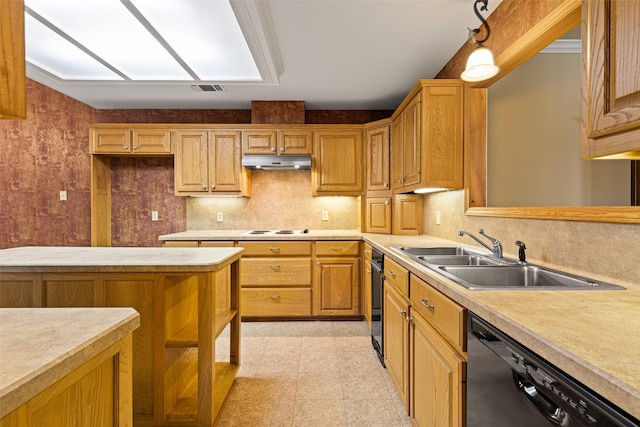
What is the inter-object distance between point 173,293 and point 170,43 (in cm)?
192

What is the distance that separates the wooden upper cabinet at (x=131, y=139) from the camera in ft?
11.6

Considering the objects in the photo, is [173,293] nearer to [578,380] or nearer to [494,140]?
[578,380]

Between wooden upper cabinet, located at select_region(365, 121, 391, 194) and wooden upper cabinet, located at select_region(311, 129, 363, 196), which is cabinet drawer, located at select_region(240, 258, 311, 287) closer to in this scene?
wooden upper cabinet, located at select_region(311, 129, 363, 196)

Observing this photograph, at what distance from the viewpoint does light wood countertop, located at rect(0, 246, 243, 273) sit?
1.54m

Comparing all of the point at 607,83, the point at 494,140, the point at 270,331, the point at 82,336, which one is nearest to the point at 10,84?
the point at 82,336

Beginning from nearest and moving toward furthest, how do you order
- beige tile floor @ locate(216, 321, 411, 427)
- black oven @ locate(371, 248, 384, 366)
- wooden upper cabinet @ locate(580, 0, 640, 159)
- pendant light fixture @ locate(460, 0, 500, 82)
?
wooden upper cabinet @ locate(580, 0, 640, 159)
pendant light fixture @ locate(460, 0, 500, 82)
beige tile floor @ locate(216, 321, 411, 427)
black oven @ locate(371, 248, 384, 366)

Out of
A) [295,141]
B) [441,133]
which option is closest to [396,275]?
[441,133]

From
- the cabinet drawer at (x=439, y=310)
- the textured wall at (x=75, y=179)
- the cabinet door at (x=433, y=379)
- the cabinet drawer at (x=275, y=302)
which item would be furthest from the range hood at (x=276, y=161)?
the cabinet door at (x=433, y=379)

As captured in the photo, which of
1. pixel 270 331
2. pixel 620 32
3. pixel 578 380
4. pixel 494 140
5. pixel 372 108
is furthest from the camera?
pixel 372 108

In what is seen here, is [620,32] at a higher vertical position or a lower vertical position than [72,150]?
lower

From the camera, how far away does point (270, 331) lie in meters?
3.06

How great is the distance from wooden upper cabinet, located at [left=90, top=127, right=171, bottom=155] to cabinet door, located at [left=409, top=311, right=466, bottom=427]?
334cm

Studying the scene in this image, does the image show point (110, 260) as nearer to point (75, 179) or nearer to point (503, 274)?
point (503, 274)

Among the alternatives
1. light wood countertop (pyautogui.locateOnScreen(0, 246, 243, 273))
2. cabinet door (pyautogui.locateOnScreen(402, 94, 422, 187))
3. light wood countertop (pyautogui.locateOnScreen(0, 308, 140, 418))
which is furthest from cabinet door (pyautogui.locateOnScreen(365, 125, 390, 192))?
light wood countertop (pyautogui.locateOnScreen(0, 308, 140, 418))
